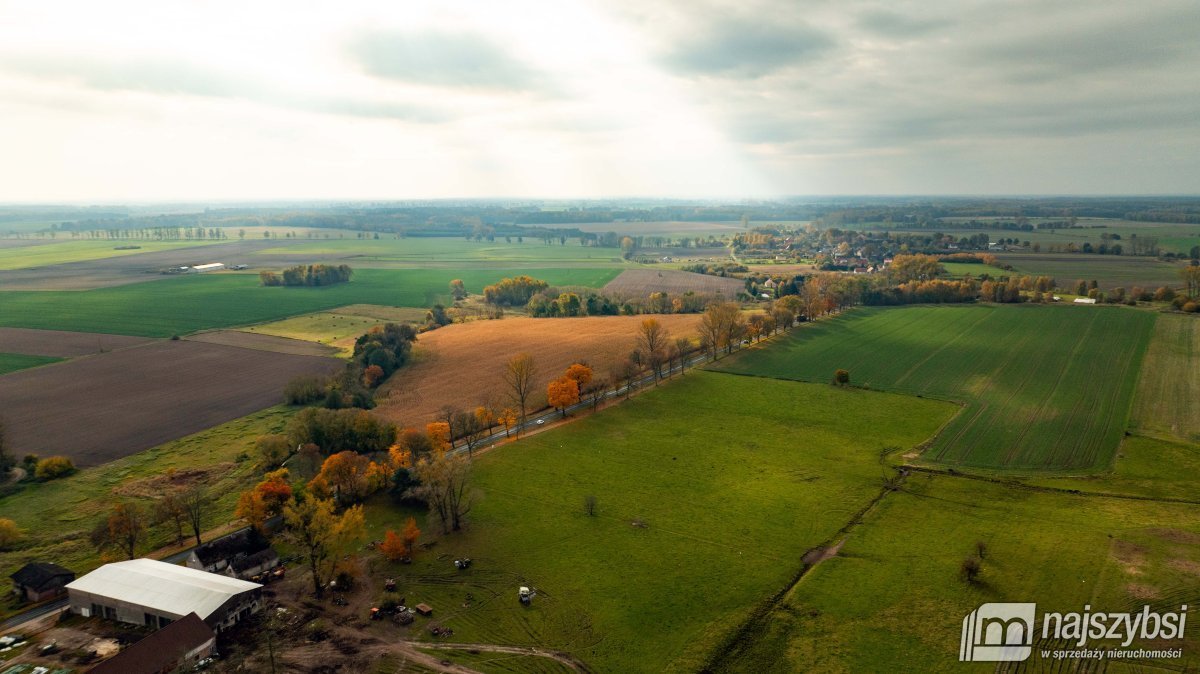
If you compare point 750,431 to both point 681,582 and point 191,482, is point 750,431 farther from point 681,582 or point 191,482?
point 191,482

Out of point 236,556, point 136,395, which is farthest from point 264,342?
point 236,556

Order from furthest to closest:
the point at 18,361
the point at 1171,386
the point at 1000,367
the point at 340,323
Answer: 1. the point at 340,323
2. the point at 18,361
3. the point at 1000,367
4. the point at 1171,386

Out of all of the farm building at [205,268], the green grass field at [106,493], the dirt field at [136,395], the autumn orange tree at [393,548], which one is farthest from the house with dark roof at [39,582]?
the farm building at [205,268]

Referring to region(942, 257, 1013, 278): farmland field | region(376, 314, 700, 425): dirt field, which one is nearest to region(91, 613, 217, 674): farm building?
region(376, 314, 700, 425): dirt field

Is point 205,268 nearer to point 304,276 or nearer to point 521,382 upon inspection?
point 304,276

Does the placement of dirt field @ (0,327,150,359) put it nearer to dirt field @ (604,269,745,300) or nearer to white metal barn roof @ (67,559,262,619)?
white metal barn roof @ (67,559,262,619)

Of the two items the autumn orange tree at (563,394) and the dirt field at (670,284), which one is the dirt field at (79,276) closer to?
the dirt field at (670,284)

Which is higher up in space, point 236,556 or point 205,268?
point 205,268
